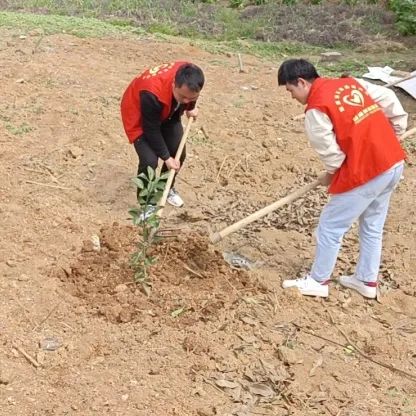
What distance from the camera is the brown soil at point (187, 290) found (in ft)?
12.3

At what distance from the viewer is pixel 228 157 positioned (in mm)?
6473

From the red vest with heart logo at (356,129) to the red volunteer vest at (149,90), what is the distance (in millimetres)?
1124

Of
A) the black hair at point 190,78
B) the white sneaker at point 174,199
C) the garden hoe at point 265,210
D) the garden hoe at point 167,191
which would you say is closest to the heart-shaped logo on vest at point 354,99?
the garden hoe at point 265,210

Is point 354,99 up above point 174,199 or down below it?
above

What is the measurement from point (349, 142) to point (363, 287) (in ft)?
3.66

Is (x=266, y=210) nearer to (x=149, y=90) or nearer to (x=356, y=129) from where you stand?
(x=356, y=129)

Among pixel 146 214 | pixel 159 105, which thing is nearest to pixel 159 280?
pixel 146 214

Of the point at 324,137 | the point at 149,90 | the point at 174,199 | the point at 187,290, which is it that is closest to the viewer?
the point at 324,137

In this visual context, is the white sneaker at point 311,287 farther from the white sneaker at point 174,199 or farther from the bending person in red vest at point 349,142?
the white sneaker at point 174,199

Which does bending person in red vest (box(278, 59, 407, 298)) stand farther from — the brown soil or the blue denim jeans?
the brown soil

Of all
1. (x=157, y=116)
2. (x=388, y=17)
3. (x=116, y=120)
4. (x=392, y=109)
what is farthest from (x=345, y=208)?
(x=388, y=17)

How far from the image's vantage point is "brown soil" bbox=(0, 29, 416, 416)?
375 cm

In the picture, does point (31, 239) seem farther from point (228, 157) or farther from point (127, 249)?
point (228, 157)

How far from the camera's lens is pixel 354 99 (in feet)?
13.3
